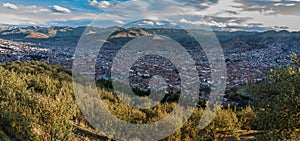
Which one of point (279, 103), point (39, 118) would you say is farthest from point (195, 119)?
point (39, 118)

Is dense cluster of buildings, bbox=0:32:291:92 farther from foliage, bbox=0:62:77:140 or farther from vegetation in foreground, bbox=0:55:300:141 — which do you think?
foliage, bbox=0:62:77:140

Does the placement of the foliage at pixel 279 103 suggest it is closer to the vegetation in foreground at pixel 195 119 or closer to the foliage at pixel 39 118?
the vegetation in foreground at pixel 195 119

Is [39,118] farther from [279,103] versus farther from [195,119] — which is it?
[195,119]

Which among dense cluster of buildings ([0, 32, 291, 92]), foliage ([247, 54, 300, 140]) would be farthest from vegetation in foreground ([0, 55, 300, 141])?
dense cluster of buildings ([0, 32, 291, 92])

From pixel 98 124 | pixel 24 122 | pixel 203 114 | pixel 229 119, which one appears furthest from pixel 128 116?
pixel 24 122

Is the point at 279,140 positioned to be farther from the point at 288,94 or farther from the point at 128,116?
the point at 128,116

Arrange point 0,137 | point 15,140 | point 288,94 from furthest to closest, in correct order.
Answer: point 15,140 < point 0,137 < point 288,94

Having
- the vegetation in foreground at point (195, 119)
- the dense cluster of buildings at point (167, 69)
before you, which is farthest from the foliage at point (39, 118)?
the dense cluster of buildings at point (167, 69)

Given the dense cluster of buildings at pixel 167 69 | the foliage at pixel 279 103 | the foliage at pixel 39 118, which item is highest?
the foliage at pixel 279 103

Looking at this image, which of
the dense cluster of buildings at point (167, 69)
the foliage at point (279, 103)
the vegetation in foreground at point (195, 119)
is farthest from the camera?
the dense cluster of buildings at point (167, 69)

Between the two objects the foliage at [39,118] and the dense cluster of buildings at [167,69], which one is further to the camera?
the dense cluster of buildings at [167,69]

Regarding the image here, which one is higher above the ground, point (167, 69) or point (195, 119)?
point (195, 119)
